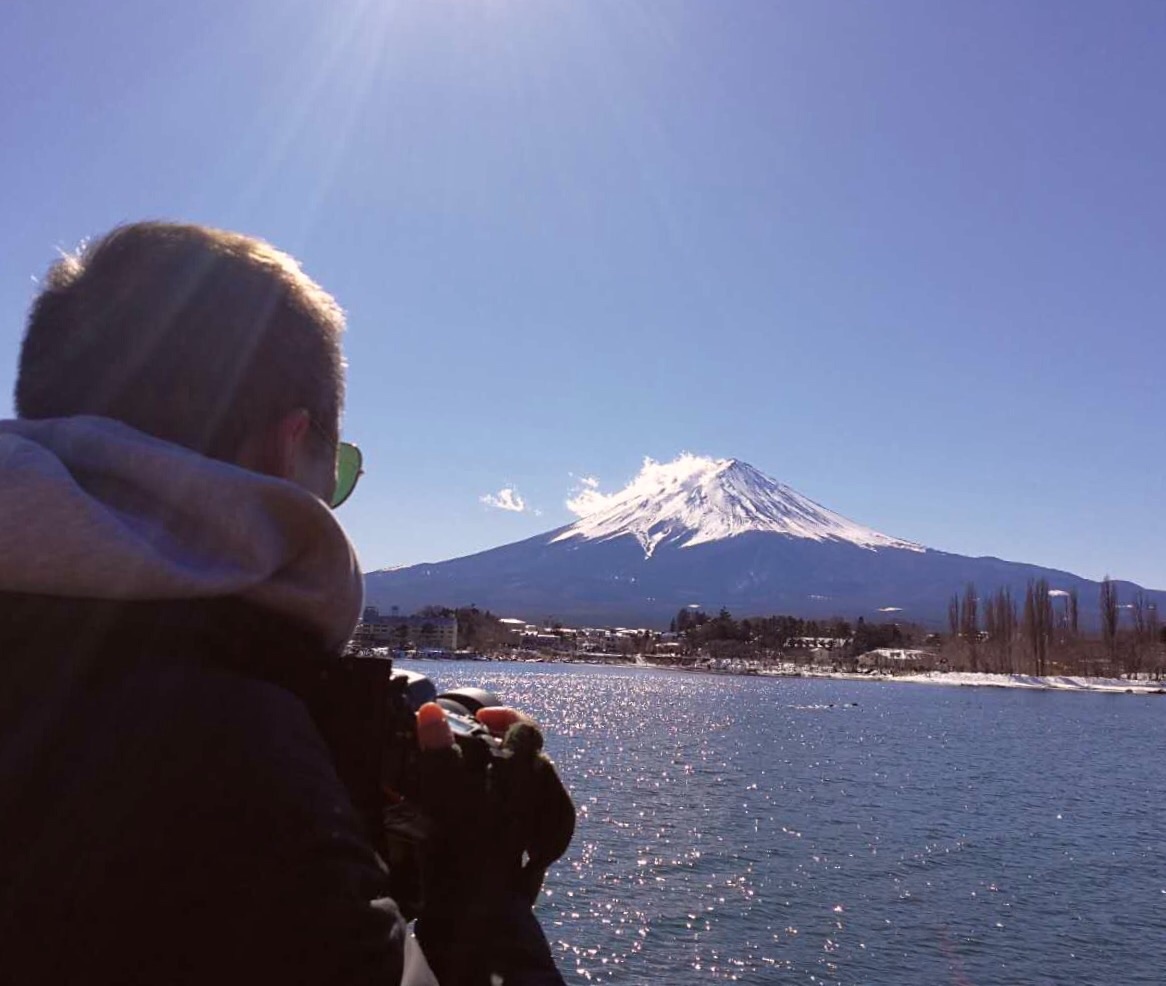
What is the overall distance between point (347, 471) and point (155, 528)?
57cm

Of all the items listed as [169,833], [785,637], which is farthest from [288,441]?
[785,637]

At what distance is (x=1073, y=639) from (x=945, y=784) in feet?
344

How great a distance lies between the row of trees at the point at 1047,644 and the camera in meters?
109

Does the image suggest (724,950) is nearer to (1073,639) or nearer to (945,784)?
(945,784)

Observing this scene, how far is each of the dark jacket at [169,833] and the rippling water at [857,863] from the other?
27.8 ft

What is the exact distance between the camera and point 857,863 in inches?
663

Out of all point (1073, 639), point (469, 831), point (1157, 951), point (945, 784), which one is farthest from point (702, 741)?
point (1073, 639)

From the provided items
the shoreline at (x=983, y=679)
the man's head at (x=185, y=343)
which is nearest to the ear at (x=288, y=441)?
the man's head at (x=185, y=343)

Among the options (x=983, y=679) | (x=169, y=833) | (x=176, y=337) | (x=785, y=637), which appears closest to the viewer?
(x=169, y=833)

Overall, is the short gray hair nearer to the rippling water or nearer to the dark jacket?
the dark jacket

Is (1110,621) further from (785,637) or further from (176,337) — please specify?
(176,337)

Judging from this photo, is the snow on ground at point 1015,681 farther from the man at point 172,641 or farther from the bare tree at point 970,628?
the man at point 172,641

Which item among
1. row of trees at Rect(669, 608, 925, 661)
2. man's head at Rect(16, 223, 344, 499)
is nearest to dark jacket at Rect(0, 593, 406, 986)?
man's head at Rect(16, 223, 344, 499)

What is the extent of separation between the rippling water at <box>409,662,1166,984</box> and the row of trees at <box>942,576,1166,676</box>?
77765 mm
